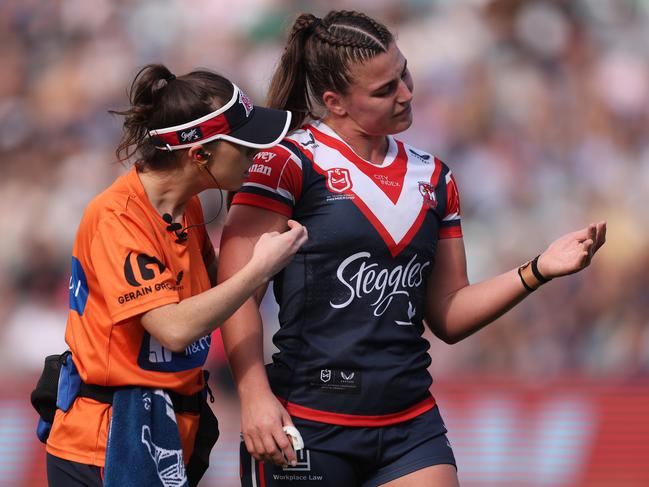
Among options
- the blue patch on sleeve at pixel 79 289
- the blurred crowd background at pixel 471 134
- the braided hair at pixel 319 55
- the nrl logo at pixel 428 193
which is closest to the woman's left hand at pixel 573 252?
the nrl logo at pixel 428 193

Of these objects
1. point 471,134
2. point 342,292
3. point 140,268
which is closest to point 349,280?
point 342,292

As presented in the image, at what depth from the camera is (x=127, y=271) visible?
3.15m

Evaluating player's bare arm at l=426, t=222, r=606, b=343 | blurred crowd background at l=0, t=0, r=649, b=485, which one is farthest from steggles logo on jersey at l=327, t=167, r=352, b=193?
blurred crowd background at l=0, t=0, r=649, b=485

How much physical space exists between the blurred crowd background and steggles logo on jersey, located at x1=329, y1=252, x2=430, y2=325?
4519mm

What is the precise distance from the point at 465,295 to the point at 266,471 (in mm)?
923

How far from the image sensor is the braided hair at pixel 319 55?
3611 millimetres

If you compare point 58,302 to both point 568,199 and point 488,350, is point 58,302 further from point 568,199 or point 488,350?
point 568,199

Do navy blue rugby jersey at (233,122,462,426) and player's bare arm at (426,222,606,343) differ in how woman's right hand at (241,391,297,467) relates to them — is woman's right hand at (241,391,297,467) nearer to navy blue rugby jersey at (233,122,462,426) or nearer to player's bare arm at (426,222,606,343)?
navy blue rugby jersey at (233,122,462,426)

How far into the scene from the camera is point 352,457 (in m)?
3.50

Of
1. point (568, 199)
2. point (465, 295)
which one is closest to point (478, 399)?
point (568, 199)

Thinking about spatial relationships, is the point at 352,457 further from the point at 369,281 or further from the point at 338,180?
the point at 338,180

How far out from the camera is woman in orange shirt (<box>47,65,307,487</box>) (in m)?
3.14

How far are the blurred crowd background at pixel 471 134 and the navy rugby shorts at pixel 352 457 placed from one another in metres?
4.43

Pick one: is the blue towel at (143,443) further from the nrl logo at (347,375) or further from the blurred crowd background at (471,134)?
the blurred crowd background at (471,134)
